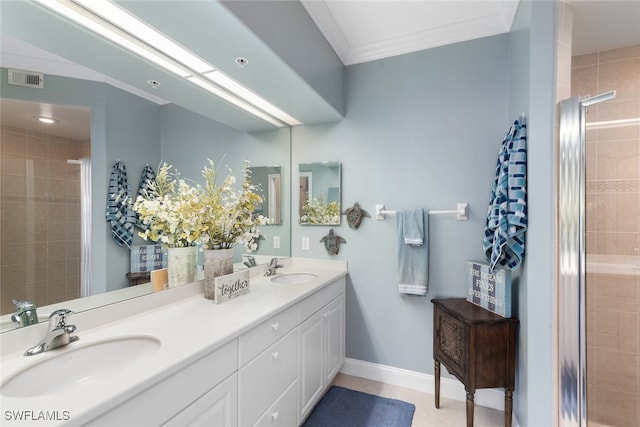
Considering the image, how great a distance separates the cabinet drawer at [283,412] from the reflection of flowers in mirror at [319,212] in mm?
1243

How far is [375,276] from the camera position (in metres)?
2.24

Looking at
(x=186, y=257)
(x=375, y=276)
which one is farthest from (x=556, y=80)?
(x=186, y=257)

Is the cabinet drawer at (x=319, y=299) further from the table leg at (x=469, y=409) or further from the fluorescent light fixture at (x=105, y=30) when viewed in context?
the fluorescent light fixture at (x=105, y=30)

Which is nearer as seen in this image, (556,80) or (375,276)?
(556,80)

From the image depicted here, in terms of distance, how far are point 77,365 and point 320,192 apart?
184cm

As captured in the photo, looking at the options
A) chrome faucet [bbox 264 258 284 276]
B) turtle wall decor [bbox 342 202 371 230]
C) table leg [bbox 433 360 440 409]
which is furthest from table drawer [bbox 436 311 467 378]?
chrome faucet [bbox 264 258 284 276]

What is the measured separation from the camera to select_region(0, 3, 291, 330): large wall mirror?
901 millimetres

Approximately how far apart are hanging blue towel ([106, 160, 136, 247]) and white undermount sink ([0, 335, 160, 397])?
1.37 ft

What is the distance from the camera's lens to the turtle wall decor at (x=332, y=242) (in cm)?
235

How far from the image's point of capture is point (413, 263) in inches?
80.7

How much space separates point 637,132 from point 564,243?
0.74 m

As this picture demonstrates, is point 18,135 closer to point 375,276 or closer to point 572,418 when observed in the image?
point 375,276

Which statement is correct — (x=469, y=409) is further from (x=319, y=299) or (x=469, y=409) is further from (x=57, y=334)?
(x=57, y=334)

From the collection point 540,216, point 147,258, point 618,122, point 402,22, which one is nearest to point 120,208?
point 147,258
